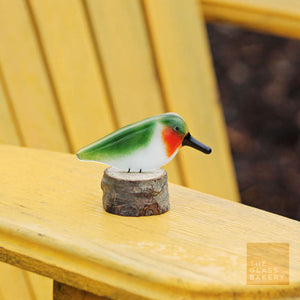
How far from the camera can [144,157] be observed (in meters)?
A: 0.82

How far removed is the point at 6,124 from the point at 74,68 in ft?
0.75

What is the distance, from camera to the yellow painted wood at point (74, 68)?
1.37 metres

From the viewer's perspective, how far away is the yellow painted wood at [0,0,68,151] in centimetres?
132

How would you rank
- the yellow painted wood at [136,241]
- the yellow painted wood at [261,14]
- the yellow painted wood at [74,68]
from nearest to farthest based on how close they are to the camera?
the yellow painted wood at [136,241], the yellow painted wood at [74,68], the yellow painted wood at [261,14]

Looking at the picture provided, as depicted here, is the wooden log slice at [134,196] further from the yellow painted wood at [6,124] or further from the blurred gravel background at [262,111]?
the blurred gravel background at [262,111]

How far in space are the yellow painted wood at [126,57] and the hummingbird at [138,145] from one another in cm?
67

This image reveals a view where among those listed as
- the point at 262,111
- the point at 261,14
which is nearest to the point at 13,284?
the point at 261,14

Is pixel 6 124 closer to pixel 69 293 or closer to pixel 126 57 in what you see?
pixel 126 57

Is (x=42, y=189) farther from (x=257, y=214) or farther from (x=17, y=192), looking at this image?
(x=257, y=214)

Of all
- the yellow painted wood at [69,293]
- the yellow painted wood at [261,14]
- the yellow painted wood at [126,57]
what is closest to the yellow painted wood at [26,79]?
the yellow painted wood at [126,57]

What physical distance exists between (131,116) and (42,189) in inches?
27.2

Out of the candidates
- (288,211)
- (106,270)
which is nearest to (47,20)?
(106,270)

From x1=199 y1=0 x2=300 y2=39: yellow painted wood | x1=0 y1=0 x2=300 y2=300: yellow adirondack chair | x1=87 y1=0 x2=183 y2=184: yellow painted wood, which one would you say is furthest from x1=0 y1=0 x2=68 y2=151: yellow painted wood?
x1=199 y1=0 x2=300 y2=39: yellow painted wood

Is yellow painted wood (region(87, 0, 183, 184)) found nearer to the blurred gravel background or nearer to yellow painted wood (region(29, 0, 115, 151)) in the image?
yellow painted wood (region(29, 0, 115, 151))
